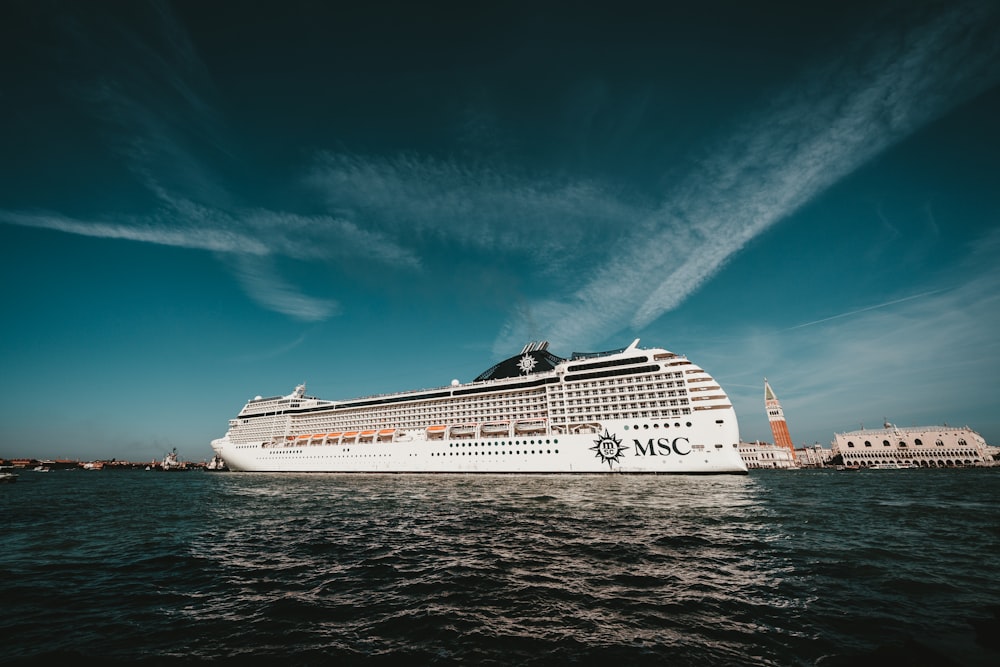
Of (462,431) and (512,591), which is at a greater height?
(462,431)

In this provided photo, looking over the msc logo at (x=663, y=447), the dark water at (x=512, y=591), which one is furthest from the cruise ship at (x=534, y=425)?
the dark water at (x=512, y=591)

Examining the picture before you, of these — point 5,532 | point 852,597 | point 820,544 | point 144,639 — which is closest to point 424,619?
point 144,639

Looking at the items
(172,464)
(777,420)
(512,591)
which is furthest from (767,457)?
(172,464)

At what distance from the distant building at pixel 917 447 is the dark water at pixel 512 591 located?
141 m

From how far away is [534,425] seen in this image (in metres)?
52.5

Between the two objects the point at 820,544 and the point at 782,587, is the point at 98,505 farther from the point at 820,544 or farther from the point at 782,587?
the point at 820,544

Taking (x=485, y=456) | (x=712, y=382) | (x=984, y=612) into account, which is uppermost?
(x=712, y=382)

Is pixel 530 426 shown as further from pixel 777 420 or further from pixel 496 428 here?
pixel 777 420

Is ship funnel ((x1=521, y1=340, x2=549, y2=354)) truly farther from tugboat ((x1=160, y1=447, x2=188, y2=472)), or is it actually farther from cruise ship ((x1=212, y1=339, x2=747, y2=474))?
tugboat ((x1=160, y1=447, x2=188, y2=472))

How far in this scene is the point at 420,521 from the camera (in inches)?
699

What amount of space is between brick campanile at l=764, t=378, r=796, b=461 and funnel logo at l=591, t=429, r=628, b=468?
119 m

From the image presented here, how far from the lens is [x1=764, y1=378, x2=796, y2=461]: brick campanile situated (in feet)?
426

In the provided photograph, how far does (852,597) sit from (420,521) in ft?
49.8

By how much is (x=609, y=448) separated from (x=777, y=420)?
125079 millimetres
